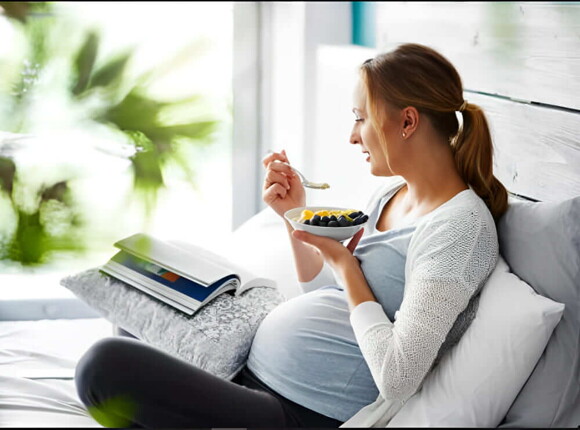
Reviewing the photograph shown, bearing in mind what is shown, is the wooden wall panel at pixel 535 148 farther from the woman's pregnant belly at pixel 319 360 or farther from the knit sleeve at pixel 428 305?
the woman's pregnant belly at pixel 319 360

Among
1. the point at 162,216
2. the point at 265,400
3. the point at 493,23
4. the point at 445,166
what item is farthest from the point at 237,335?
the point at 162,216

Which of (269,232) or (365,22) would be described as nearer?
(269,232)

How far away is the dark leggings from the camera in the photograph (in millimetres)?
1300

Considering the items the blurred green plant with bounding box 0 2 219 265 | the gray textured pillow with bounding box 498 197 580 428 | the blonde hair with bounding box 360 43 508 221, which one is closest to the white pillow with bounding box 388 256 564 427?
the gray textured pillow with bounding box 498 197 580 428

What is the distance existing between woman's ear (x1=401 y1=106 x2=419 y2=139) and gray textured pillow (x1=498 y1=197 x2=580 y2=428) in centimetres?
27

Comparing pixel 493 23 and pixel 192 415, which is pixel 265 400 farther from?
pixel 493 23

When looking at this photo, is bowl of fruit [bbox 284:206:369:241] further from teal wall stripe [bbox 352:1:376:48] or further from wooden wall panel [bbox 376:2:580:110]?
teal wall stripe [bbox 352:1:376:48]

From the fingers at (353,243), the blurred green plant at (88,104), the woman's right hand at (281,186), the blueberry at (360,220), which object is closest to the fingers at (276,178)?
the woman's right hand at (281,186)

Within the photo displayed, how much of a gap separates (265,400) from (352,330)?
20 centimetres

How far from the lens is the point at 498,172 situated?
5.80 feet

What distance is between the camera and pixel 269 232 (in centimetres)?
218

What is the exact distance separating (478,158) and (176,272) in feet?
2.21

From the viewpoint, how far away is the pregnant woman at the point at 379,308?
127 cm

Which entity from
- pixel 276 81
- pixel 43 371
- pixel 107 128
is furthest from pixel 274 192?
pixel 276 81
